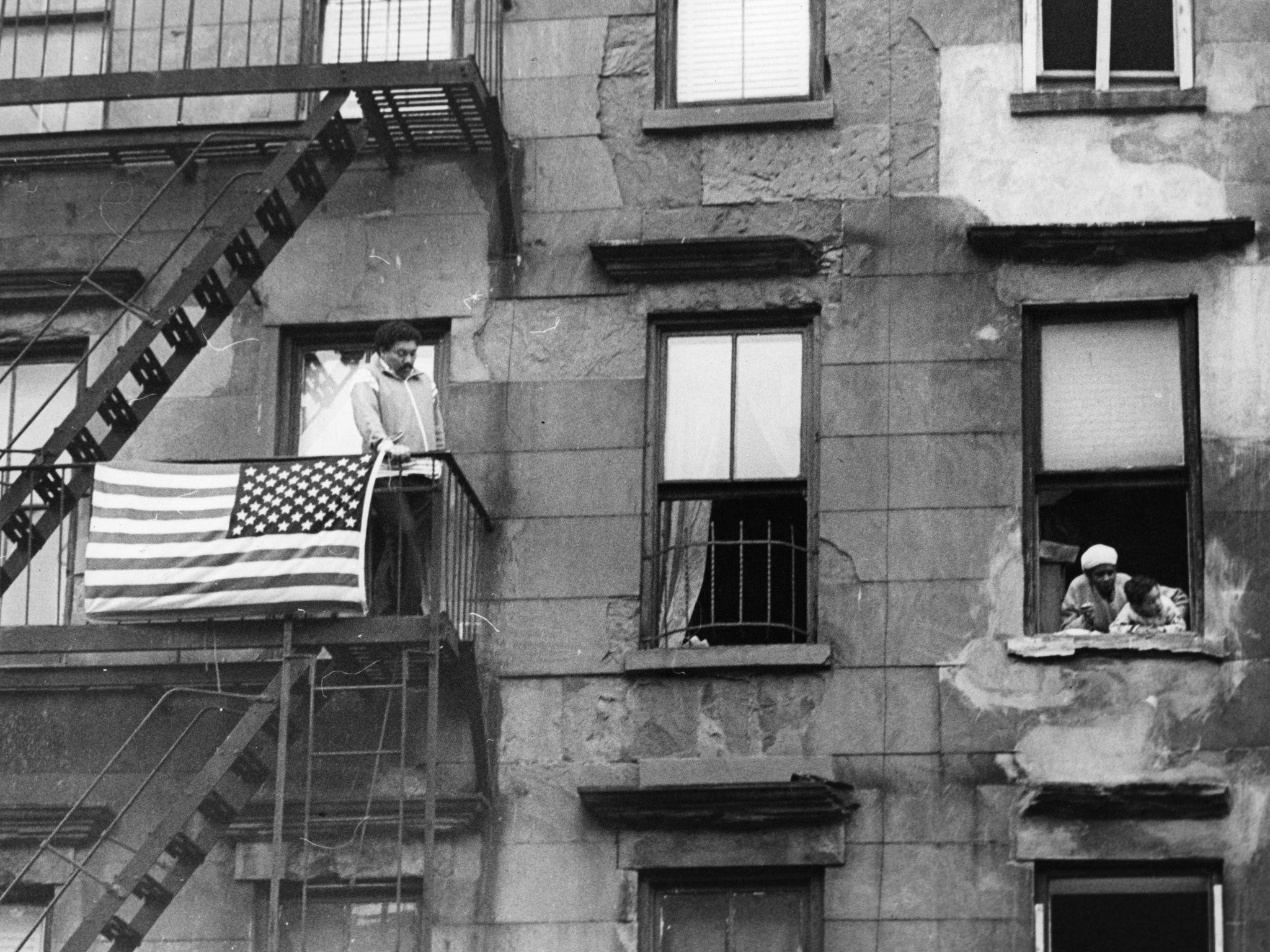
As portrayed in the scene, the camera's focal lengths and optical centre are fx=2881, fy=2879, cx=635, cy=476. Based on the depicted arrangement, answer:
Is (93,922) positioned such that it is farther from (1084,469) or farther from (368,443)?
(1084,469)

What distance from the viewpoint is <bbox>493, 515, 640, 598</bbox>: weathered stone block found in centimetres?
1772

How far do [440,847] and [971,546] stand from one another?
3.68 m

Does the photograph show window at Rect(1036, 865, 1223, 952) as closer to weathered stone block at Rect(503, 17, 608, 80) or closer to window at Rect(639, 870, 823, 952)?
window at Rect(639, 870, 823, 952)

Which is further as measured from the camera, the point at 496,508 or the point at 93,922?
the point at 496,508

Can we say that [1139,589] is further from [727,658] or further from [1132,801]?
[727,658]

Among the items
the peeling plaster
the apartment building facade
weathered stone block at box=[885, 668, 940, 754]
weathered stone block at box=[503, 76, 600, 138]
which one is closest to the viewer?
the apartment building facade

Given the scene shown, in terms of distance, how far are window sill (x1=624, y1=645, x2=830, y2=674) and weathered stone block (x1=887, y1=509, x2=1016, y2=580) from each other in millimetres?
722

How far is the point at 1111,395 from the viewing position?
1780 centimetres

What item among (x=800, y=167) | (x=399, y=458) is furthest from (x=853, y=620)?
(x=800, y=167)

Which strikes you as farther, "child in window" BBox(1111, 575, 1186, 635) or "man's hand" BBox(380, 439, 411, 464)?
"child in window" BBox(1111, 575, 1186, 635)

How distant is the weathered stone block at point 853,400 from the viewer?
58.3 feet

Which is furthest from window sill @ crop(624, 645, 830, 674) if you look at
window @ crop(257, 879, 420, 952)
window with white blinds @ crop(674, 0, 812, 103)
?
window with white blinds @ crop(674, 0, 812, 103)

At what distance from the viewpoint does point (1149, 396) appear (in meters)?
17.8

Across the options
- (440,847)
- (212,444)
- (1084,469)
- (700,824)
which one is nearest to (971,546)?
(1084,469)
